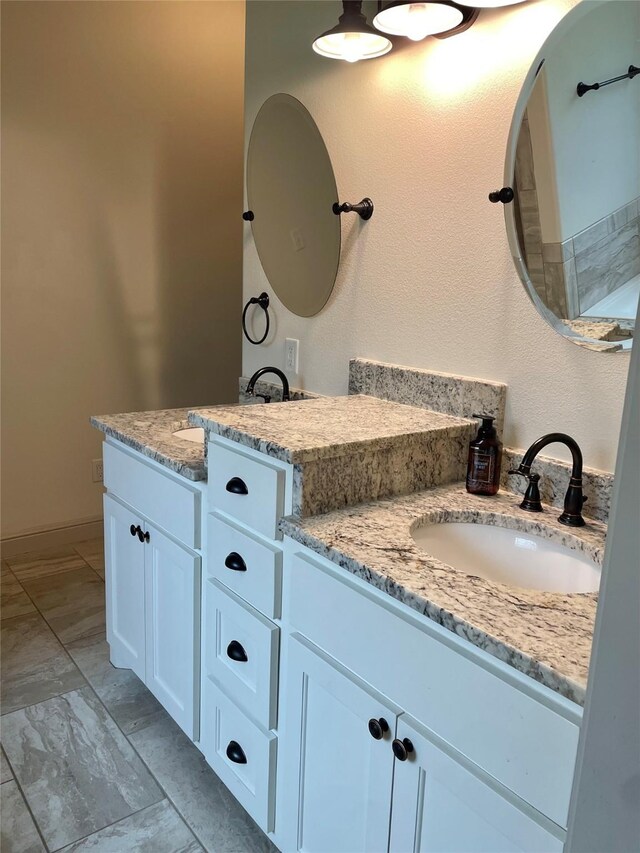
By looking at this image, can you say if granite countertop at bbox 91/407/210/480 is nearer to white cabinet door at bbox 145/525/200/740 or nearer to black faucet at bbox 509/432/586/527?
white cabinet door at bbox 145/525/200/740

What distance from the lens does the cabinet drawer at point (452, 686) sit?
2.69ft

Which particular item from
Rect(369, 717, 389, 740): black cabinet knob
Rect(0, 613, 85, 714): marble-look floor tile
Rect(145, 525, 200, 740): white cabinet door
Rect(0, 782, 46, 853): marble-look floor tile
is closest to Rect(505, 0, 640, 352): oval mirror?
Rect(369, 717, 389, 740): black cabinet knob

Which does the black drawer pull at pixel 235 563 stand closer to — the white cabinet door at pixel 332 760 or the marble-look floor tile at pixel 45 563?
the white cabinet door at pixel 332 760

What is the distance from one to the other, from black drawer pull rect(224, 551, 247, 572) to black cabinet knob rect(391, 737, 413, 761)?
19.9 inches

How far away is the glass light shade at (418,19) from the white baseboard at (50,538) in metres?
2.59

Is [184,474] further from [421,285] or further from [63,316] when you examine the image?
[63,316]

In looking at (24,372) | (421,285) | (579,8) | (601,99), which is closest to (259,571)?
(421,285)

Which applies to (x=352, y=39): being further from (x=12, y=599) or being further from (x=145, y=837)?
(x=12, y=599)

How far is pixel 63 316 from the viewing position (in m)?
3.02

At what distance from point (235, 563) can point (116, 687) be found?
3.20 ft

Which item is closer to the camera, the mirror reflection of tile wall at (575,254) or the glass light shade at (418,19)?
the mirror reflection of tile wall at (575,254)

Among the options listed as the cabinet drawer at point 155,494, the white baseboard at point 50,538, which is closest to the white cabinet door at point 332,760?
the cabinet drawer at point 155,494

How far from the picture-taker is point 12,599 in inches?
105

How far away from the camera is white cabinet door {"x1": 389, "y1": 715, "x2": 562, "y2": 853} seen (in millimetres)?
865
